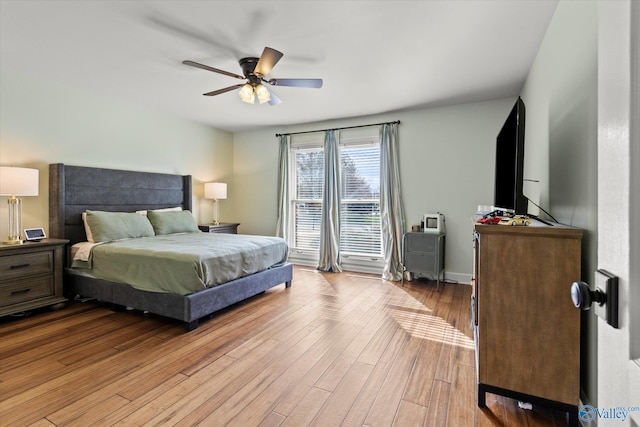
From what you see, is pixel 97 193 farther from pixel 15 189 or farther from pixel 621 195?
pixel 621 195

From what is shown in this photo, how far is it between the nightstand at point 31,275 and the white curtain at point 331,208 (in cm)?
344

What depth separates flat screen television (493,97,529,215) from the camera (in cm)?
183

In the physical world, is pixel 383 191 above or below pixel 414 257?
above

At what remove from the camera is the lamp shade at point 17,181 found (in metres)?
2.95

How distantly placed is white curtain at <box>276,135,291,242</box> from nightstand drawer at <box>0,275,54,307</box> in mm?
3205

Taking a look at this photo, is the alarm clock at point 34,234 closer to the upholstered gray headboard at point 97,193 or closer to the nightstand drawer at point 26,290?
the upholstered gray headboard at point 97,193

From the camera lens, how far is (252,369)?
2141mm

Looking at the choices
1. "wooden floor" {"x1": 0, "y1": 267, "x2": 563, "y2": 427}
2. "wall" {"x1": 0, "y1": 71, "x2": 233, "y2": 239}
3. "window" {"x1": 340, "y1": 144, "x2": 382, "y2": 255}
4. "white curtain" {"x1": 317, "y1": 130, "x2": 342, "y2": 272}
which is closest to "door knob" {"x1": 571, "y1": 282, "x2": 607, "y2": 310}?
"wooden floor" {"x1": 0, "y1": 267, "x2": 563, "y2": 427}

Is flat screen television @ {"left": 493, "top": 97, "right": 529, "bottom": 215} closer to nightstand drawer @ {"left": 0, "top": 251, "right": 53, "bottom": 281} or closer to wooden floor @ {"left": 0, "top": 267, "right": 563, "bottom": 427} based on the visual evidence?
wooden floor @ {"left": 0, "top": 267, "right": 563, "bottom": 427}

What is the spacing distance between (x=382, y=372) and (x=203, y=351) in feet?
4.48

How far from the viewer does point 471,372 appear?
210 centimetres

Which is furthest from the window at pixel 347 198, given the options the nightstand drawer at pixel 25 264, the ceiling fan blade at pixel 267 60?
the nightstand drawer at pixel 25 264

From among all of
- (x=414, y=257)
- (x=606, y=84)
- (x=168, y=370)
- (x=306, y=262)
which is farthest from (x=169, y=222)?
(x=606, y=84)

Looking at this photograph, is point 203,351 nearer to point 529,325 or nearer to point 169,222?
point 529,325
